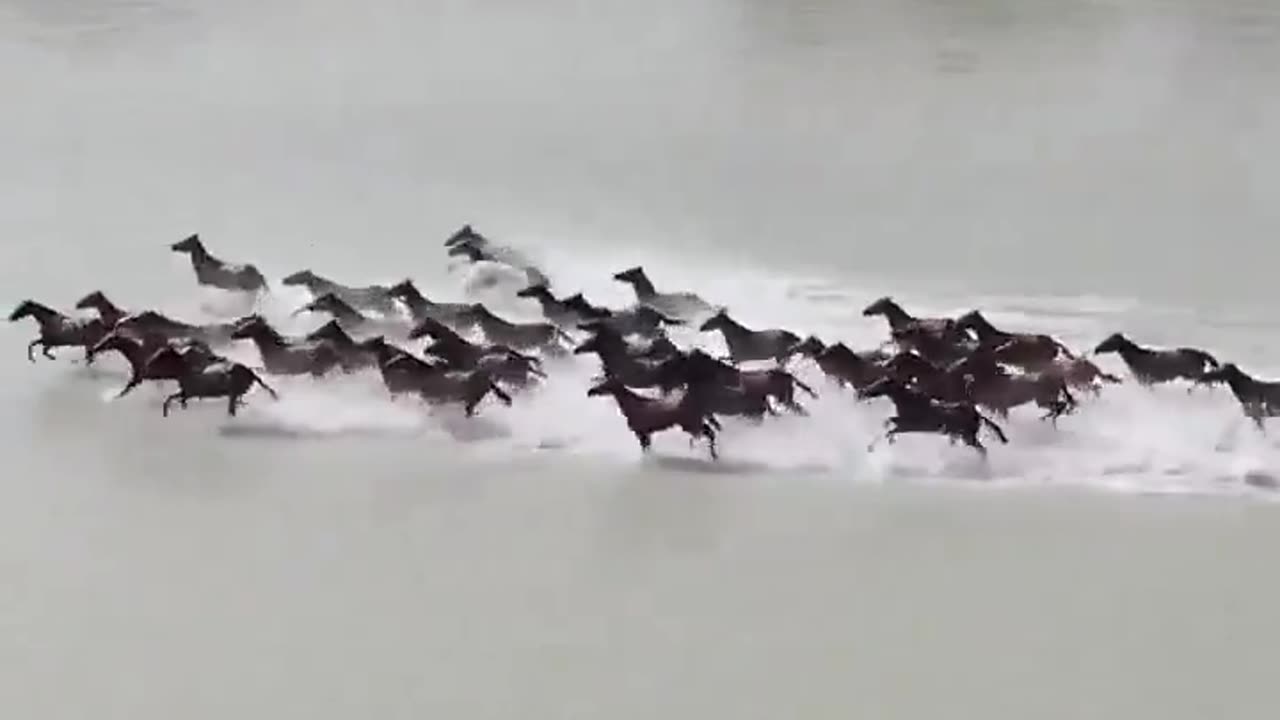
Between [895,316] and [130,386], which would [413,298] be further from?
[895,316]

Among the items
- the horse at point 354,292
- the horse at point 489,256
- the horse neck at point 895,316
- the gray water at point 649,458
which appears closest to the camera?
the gray water at point 649,458

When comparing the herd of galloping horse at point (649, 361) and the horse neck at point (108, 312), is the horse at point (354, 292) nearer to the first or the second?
the herd of galloping horse at point (649, 361)

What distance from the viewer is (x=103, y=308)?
257 centimetres

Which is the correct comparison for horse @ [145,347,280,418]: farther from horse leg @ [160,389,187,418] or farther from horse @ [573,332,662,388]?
horse @ [573,332,662,388]

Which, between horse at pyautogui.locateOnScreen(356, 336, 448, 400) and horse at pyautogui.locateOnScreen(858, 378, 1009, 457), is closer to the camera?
horse at pyautogui.locateOnScreen(858, 378, 1009, 457)

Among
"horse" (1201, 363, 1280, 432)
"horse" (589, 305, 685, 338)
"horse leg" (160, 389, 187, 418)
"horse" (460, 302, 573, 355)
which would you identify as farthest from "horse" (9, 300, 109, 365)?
"horse" (1201, 363, 1280, 432)

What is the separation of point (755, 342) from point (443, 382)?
58 centimetres

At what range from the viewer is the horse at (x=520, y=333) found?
258cm

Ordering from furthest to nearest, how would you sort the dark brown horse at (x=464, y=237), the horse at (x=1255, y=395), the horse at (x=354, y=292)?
1. the dark brown horse at (x=464, y=237)
2. the horse at (x=354, y=292)
3. the horse at (x=1255, y=395)

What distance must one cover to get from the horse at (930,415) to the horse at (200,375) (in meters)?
1.09

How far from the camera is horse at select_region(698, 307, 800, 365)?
96.8 inches

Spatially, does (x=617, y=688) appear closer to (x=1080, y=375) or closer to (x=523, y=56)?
(x=1080, y=375)


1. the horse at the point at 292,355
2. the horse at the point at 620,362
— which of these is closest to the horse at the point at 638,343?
the horse at the point at 620,362

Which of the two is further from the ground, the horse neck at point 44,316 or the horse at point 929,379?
the horse neck at point 44,316
